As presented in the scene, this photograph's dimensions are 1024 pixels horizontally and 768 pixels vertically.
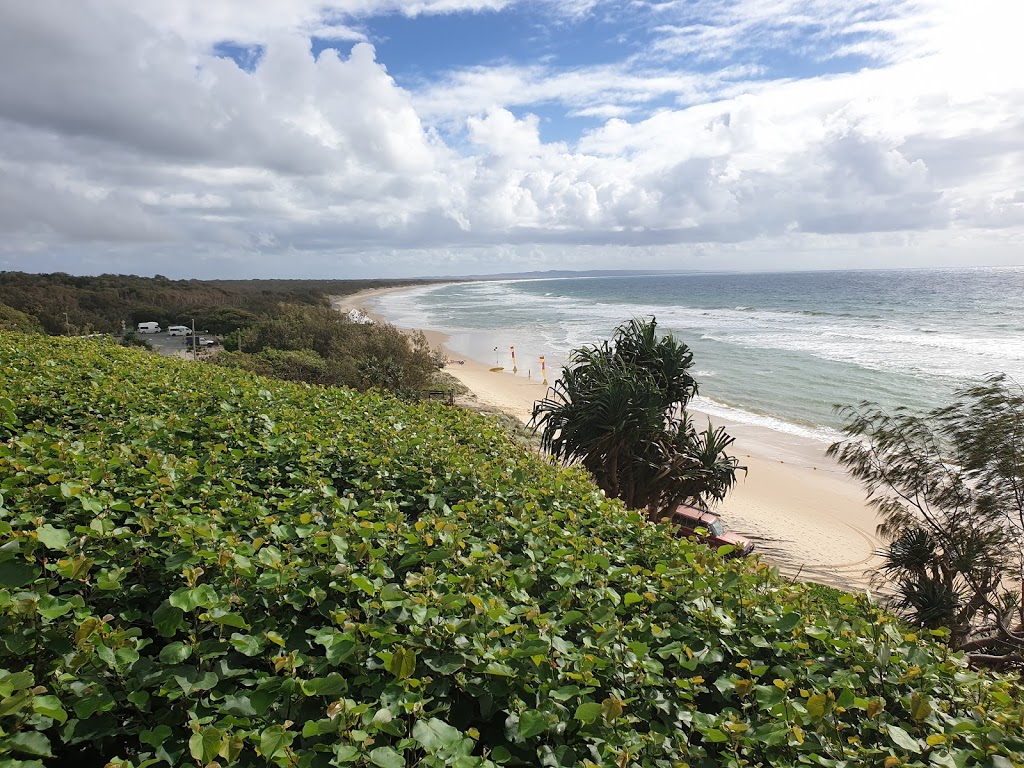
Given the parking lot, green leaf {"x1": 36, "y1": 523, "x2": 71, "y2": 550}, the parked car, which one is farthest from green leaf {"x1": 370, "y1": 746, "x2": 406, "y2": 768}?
the parking lot

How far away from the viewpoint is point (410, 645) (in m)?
2.33

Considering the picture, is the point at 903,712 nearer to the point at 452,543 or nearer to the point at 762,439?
the point at 452,543

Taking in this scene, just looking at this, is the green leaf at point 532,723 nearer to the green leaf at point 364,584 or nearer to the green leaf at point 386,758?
the green leaf at point 386,758

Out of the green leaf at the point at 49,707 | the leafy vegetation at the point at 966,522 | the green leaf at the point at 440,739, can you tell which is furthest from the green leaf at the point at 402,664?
the leafy vegetation at the point at 966,522

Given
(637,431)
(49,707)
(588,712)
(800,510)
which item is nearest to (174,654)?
(49,707)

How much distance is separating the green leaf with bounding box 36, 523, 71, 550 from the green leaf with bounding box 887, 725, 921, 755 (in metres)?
3.40

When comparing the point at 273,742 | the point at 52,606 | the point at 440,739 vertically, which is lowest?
the point at 440,739

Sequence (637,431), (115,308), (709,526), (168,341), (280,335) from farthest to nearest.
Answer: (115,308) < (168,341) < (280,335) < (709,526) < (637,431)

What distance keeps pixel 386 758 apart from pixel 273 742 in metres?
0.35

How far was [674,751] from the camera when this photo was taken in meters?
2.20

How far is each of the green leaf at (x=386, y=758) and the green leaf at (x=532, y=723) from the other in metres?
0.45

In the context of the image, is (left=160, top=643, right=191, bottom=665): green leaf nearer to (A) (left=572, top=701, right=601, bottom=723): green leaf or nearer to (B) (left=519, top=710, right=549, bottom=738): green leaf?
(B) (left=519, top=710, right=549, bottom=738): green leaf

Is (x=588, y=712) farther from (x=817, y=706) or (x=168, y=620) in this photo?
(x=168, y=620)

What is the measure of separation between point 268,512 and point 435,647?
1.66 meters
